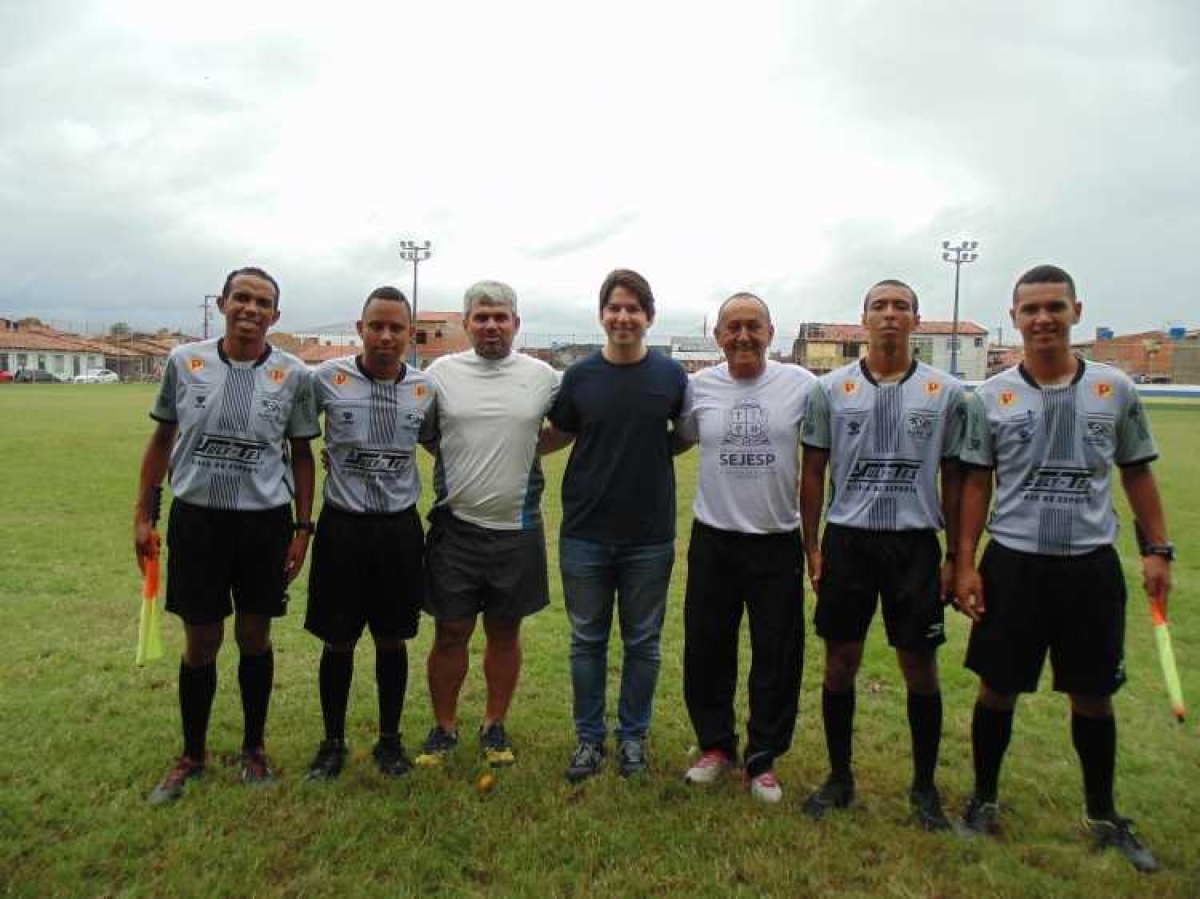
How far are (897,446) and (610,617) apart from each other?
144 centimetres

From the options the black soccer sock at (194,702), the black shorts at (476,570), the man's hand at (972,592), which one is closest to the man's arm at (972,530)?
the man's hand at (972,592)

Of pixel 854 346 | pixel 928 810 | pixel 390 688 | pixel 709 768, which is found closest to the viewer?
pixel 928 810

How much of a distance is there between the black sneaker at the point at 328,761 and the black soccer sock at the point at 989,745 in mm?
2581

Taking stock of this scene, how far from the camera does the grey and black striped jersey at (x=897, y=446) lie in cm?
325

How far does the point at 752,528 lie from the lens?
3.51 meters

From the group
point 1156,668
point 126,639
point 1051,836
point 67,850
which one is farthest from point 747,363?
point 126,639

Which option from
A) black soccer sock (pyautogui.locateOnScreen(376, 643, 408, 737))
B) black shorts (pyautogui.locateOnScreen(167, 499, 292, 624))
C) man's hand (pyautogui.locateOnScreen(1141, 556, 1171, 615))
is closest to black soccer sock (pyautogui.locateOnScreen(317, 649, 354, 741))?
black soccer sock (pyautogui.locateOnScreen(376, 643, 408, 737))

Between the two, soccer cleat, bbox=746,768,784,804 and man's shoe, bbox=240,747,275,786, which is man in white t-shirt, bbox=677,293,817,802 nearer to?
soccer cleat, bbox=746,768,784,804

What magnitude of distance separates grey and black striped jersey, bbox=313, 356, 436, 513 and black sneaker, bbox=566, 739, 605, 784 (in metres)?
1.30

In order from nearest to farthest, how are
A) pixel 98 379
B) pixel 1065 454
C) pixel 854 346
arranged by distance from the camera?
1. pixel 1065 454
2. pixel 854 346
3. pixel 98 379

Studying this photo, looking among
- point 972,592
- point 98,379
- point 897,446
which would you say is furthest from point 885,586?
point 98,379

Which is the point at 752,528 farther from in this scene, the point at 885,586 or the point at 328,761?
the point at 328,761

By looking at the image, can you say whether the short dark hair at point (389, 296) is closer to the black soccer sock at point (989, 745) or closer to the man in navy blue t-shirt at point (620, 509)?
the man in navy blue t-shirt at point (620, 509)

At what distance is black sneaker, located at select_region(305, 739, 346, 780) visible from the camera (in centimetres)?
360
